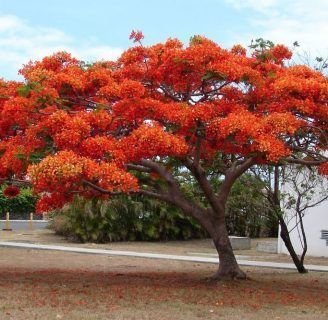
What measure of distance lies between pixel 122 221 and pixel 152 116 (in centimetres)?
1790

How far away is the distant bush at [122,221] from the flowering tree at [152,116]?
1461 cm

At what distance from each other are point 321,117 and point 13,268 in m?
8.77

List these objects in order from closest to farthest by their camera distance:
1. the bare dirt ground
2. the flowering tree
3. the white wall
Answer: the bare dirt ground, the flowering tree, the white wall

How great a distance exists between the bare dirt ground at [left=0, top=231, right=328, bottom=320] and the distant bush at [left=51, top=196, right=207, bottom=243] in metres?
8.69

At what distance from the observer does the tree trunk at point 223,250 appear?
13.7 meters

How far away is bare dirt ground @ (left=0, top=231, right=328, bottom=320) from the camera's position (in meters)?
9.68

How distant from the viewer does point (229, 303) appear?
10.8 meters

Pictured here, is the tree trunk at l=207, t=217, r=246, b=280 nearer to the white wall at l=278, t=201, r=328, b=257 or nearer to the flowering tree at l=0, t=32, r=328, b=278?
the flowering tree at l=0, t=32, r=328, b=278

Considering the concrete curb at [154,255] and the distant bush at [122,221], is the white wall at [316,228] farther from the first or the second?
the distant bush at [122,221]

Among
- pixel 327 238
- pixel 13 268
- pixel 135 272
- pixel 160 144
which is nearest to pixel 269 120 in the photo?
pixel 160 144

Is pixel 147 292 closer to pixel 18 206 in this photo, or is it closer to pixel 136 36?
pixel 136 36

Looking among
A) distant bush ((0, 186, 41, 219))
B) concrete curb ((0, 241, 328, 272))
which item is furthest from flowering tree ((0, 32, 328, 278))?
distant bush ((0, 186, 41, 219))

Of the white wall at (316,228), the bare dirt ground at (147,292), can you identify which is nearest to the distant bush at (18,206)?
the white wall at (316,228)

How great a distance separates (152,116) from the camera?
36.9 ft
